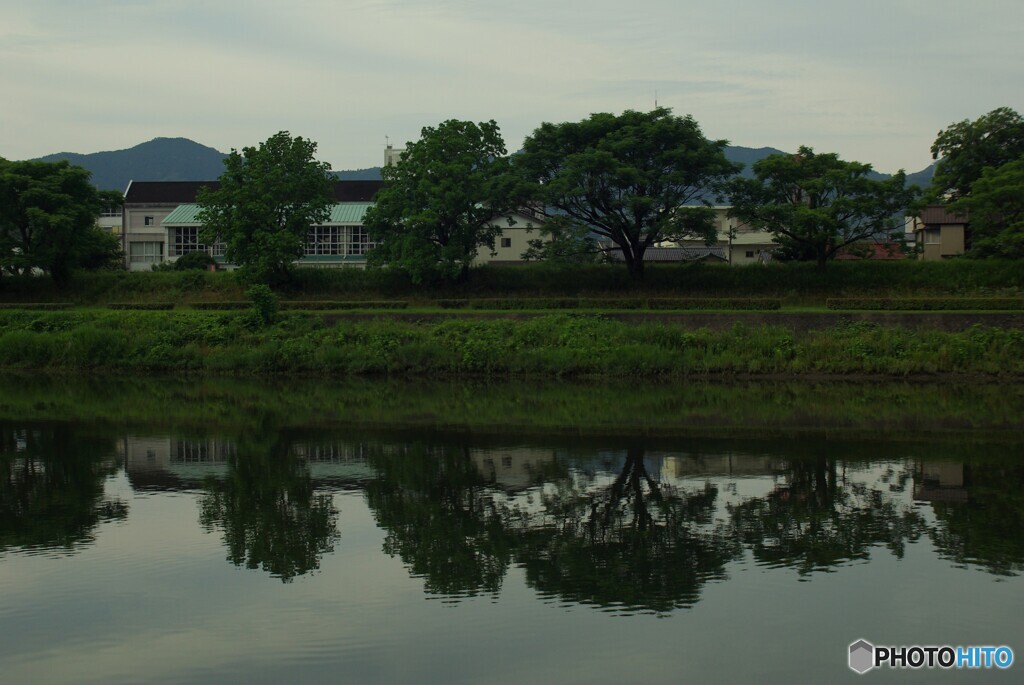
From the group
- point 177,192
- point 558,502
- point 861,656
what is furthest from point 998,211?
point 177,192

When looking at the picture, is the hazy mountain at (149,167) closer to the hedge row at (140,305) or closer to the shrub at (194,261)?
the shrub at (194,261)

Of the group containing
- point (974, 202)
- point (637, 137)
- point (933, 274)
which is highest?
point (637, 137)

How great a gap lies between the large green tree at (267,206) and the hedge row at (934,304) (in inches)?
817

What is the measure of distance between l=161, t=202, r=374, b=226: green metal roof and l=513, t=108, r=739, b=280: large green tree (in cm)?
1790

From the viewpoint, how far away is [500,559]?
10953 mm

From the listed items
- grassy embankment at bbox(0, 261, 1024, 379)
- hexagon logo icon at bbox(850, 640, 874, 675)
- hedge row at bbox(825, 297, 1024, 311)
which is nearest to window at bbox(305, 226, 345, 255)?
grassy embankment at bbox(0, 261, 1024, 379)

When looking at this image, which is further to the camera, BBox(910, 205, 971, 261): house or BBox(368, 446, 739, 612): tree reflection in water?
BBox(910, 205, 971, 261): house

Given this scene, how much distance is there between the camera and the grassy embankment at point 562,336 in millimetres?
28891

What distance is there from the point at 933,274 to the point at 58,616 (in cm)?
3566

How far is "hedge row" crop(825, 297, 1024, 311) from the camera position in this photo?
3281 cm

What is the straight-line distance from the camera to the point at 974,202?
38188 millimetres

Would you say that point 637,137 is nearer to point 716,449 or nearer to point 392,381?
point 392,381

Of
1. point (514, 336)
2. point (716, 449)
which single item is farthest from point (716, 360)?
point (716, 449)

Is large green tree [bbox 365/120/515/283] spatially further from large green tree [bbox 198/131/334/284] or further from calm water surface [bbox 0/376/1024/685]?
calm water surface [bbox 0/376/1024/685]
